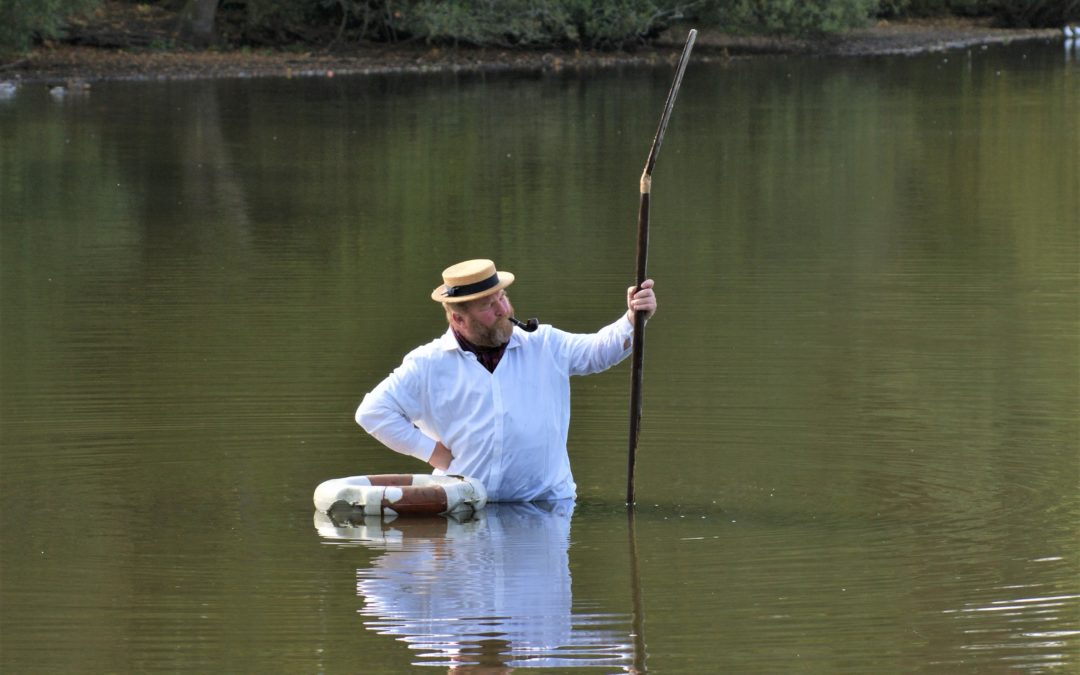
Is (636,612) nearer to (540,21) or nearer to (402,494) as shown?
(402,494)

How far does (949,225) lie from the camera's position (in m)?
17.8

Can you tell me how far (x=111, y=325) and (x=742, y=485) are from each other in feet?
18.9

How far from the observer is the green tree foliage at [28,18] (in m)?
35.5

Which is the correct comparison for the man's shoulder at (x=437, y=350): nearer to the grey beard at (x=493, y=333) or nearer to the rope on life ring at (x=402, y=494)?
the grey beard at (x=493, y=333)

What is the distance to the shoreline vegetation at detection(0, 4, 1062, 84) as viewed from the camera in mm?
39562

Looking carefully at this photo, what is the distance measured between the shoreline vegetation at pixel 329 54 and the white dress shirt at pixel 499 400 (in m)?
30.1

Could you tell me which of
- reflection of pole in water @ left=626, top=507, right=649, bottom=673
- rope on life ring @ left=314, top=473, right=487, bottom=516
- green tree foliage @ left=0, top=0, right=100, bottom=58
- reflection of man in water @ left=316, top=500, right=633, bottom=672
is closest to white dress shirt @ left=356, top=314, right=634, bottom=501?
rope on life ring @ left=314, top=473, right=487, bottom=516

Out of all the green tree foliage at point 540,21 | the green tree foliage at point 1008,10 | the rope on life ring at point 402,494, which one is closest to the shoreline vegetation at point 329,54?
the green tree foliage at point 540,21

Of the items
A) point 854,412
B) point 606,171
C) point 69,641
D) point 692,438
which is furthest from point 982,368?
point 606,171

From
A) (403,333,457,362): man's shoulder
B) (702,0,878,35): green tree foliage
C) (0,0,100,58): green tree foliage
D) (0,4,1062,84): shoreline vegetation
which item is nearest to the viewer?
(403,333,457,362): man's shoulder

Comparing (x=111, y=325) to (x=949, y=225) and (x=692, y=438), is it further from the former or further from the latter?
(x=949, y=225)

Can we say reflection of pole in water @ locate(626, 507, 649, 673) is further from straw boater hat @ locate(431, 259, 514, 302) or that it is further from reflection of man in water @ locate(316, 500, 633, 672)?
straw boater hat @ locate(431, 259, 514, 302)

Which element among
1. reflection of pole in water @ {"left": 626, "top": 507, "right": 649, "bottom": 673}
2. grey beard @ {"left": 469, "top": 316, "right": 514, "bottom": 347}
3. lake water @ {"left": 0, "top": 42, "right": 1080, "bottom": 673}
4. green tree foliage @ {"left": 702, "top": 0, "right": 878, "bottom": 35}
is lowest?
reflection of pole in water @ {"left": 626, "top": 507, "right": 649, "bottom": 673}

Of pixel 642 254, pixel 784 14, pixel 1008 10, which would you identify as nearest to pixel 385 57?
pixel 784 14
